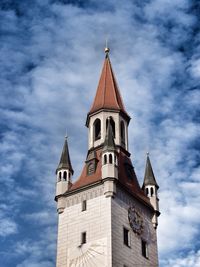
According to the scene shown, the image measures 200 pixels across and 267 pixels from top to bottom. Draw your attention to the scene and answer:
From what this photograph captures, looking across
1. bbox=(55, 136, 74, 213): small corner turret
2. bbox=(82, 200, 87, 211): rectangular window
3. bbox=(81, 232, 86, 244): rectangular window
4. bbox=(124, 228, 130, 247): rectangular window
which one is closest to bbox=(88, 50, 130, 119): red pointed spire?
bbox=(55, 136, 74, 213): small corner turret

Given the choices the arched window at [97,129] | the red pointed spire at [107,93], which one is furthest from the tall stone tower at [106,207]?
the red pointed spire at [107,93]

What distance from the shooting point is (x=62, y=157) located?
61.5 metres

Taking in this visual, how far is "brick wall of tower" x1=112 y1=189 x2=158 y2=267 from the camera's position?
5159cm

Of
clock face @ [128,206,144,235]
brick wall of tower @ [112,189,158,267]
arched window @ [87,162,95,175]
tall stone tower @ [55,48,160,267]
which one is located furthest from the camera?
arched window @ [87,162,95,175]

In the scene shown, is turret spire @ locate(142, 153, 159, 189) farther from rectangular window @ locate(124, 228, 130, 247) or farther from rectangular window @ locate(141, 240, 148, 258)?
rectangular window @ locate(124, 228, 130, 247)

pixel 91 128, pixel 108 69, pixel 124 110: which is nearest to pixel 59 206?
pixel 91 128

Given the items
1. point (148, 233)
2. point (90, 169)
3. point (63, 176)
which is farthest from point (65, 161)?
point (148, 233)

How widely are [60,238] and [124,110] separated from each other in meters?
17.9

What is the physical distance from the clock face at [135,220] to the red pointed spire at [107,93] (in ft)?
42.7

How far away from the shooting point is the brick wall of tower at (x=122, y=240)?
51594 mm

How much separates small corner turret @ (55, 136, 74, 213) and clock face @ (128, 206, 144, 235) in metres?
6.55

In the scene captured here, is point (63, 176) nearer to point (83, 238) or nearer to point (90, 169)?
point (90, 169)

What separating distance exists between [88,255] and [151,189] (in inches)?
491

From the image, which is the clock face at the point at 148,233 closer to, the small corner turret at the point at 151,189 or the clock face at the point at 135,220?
the clock face at the point at 135,220
